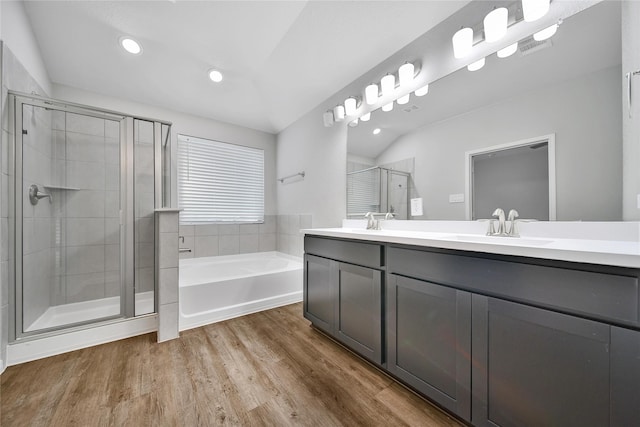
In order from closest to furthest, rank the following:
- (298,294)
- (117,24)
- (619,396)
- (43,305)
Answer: (619,396)
(43,305)
(117,24)
(298,294)

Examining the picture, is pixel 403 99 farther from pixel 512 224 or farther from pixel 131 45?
pixel 131 45

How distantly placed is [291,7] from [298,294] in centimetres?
272

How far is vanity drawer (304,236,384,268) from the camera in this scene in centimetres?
141

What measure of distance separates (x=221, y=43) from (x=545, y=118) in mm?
2648

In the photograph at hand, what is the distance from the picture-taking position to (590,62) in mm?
1147

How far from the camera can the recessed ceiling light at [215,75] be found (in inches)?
104

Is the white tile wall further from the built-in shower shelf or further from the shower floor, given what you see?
the built-in shower shelf

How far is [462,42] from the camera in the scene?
4.98 ft

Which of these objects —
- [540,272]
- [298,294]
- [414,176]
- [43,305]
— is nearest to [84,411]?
[43,305]

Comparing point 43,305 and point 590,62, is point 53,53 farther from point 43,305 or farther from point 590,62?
point 590,62

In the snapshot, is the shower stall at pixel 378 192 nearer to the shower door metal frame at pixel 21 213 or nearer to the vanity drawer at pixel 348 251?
the vanity drawer at pixel 348 251

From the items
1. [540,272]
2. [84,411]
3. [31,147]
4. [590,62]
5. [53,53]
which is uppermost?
[53,53]

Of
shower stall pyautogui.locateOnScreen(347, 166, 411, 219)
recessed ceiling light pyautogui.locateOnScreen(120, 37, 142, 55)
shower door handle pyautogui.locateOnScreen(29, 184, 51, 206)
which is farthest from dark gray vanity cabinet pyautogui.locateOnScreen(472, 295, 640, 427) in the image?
recessed ceiling light pyautogui.locateOnScreen(120, 37, 142, 55)

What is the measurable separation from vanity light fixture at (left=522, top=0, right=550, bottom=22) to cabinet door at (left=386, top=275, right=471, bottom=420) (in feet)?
4.88
